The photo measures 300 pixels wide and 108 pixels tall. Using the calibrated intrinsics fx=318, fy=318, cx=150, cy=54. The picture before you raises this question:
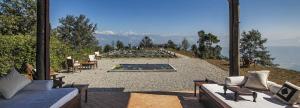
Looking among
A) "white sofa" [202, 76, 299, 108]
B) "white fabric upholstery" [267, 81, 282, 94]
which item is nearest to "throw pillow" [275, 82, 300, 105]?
"white sofa" [202, 76, 299, 108]

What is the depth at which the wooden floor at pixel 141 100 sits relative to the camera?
664cm

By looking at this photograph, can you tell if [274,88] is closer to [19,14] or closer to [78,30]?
[19,14]

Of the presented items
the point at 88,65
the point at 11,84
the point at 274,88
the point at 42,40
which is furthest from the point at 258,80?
the point at 88,65

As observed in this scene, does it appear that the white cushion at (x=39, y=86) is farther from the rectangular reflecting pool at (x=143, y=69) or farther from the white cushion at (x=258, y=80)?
the rectangular reflecting pool at (x=143, y=69)

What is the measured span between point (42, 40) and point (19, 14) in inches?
441

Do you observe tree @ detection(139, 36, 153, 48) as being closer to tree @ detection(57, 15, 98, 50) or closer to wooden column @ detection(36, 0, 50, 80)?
tree @ detection(57, 15, 98, 50)

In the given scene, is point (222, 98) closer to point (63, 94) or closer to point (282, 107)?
point (282, 107)

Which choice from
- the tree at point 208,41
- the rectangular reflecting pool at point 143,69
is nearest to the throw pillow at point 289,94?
the rectangular reflecting pool at point 143,69

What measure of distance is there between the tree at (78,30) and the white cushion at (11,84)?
99.8 ft

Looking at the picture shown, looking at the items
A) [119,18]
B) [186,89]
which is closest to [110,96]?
[186,89]

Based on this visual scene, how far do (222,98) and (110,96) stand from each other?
3.22 meters

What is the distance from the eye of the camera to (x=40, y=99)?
16.2 ft

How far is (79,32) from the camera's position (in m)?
36.2

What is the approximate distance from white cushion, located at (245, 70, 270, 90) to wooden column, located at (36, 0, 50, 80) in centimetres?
459
